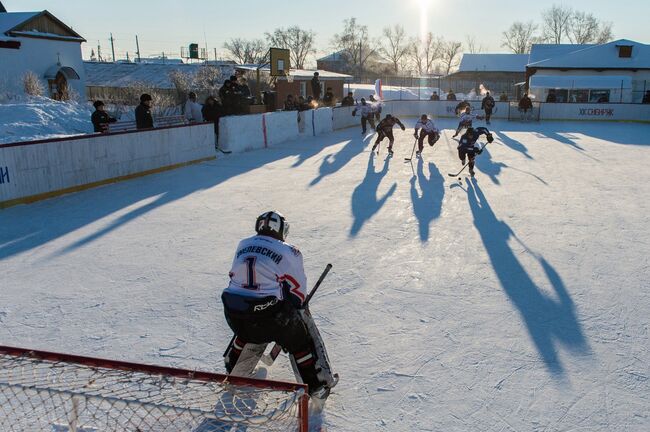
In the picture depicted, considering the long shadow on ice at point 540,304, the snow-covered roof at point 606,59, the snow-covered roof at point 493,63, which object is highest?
the snow-covered roof at point 493,63

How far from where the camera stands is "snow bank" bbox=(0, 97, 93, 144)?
19.2m

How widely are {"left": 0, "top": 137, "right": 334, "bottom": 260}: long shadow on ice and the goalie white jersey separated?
15.5ft

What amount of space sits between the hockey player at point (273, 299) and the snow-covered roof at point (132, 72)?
41.4m

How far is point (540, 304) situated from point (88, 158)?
30.5 feet

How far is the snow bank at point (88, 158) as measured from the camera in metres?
9.88

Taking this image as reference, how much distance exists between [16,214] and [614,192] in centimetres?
1077

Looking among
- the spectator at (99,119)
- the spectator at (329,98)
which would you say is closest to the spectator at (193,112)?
the spectator at (99,119)

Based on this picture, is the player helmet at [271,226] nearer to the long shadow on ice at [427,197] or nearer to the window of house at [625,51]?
the long shadow on ice at [427,197]

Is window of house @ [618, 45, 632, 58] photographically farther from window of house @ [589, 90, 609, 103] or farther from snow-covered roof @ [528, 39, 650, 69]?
window of house @ [589, 90, 609, 103]

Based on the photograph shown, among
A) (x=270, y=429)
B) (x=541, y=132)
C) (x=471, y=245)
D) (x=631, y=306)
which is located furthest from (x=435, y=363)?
(x=541, y=132)

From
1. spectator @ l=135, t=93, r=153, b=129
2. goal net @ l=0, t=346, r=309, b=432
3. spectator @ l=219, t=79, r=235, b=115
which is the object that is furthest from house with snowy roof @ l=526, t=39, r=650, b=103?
goal net @ l=0, t=346, r=309, b=432

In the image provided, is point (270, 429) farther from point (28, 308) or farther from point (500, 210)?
point (500, 210)

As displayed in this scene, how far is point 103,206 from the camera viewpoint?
988 centimetres

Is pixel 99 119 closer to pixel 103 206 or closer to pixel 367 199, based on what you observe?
pixel 103 206
